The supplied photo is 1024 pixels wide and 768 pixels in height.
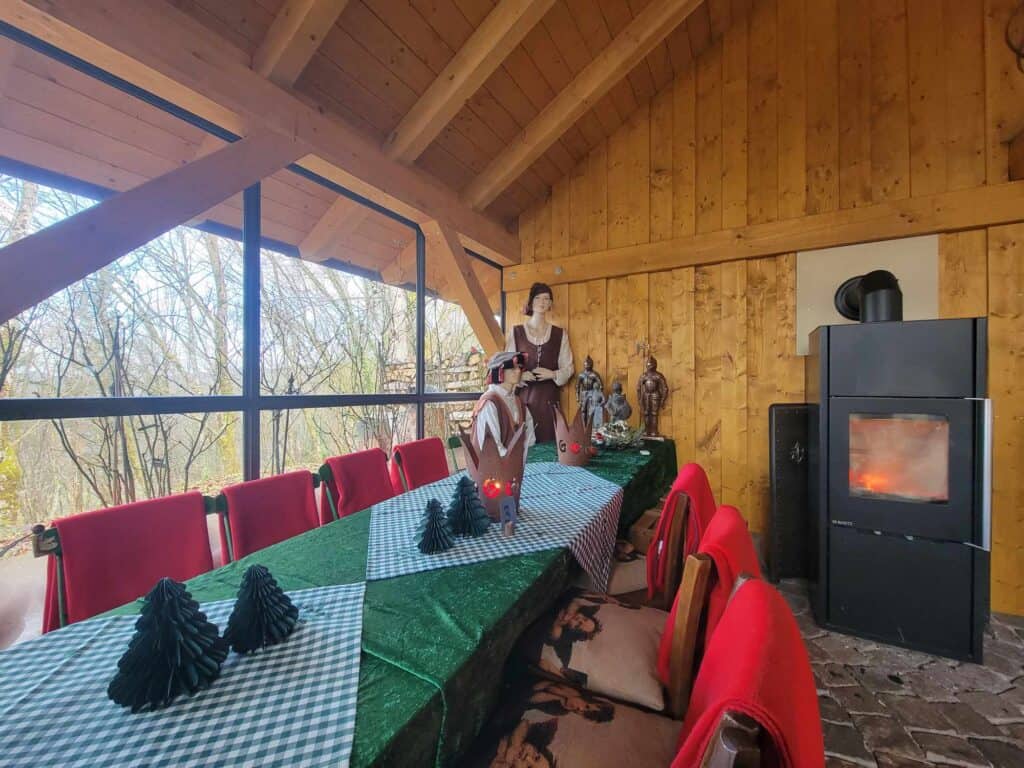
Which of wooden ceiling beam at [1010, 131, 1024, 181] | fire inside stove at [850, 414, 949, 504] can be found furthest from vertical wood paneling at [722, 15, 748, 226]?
fire inside stove at [850, 414, 949, 504]

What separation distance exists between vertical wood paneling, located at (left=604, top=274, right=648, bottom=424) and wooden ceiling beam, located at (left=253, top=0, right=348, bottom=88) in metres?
2.31

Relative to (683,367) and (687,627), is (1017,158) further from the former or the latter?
(687,627)

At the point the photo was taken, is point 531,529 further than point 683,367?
No

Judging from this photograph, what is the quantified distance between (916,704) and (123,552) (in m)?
2.65

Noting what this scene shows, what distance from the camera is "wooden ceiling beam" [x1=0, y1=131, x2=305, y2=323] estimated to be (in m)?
1.18

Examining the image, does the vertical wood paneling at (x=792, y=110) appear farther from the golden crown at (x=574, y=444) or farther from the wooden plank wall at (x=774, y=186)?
A: the golden crown at (x=574, y=444)

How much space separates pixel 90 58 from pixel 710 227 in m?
3.21

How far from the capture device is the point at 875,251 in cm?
248

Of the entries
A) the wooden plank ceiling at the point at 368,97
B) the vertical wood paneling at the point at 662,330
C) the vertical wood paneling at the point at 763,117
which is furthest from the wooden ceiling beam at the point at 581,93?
the vertical wood paneling at the point at 662,330

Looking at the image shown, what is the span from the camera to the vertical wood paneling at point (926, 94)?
2.36 metres

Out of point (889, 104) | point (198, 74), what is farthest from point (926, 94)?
point (198, 74)

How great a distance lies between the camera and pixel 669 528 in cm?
125

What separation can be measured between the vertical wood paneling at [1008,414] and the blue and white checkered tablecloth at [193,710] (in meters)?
3.22

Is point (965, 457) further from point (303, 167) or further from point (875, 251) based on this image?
point (303, 167)
